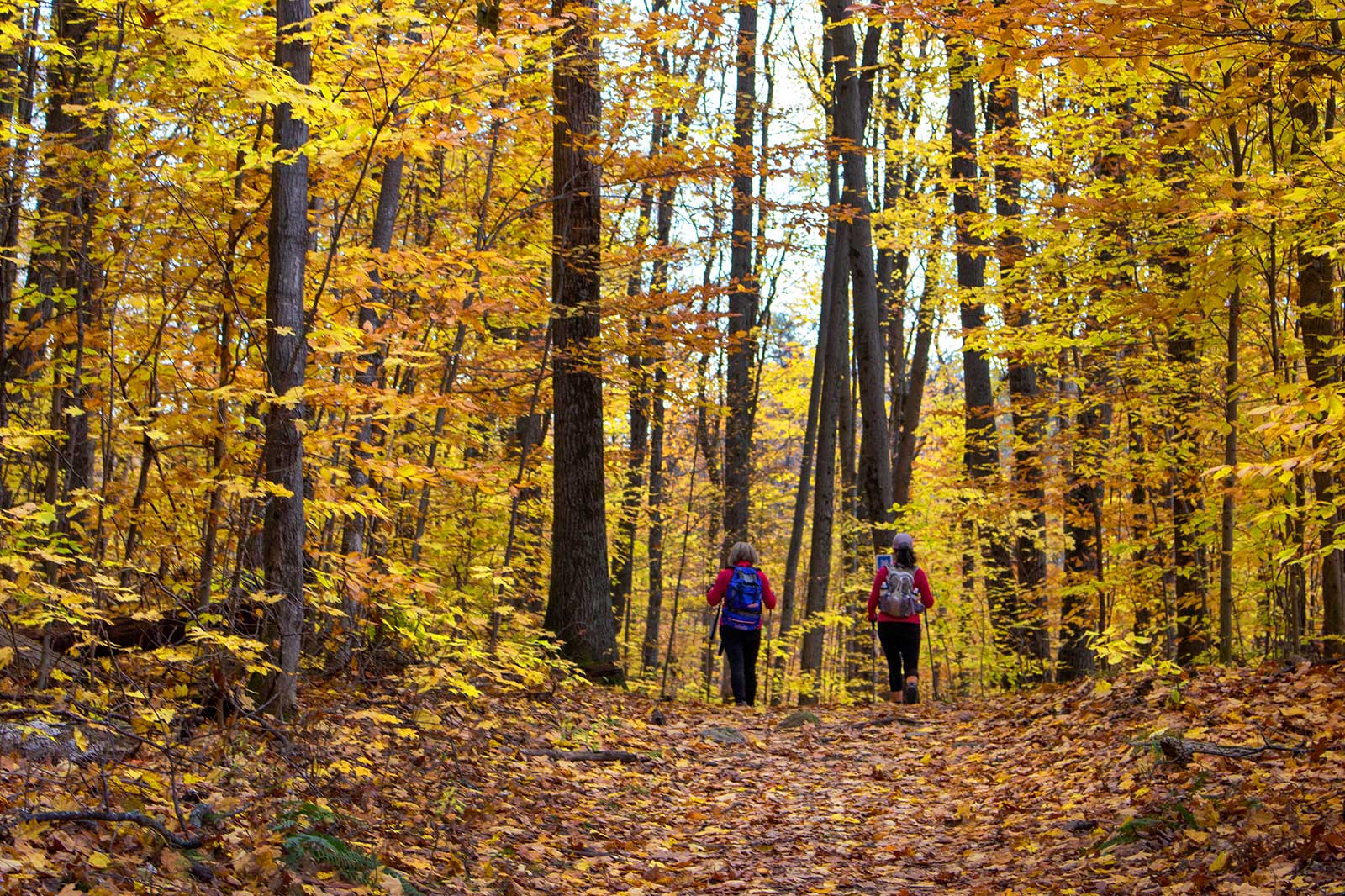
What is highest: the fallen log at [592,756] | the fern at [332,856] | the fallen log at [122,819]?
the fallen log at [122,819]

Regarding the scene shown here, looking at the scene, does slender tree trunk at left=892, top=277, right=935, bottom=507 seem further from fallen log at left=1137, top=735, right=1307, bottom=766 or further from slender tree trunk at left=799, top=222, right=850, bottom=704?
fallen log at left=1137, top=735, right=1307, bottom=766

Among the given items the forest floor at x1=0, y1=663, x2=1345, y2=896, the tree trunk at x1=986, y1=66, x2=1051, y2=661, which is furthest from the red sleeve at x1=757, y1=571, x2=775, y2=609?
the tree trunk at x1=986, y1=66, x2=1051, y2=661

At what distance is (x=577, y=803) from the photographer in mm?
6512

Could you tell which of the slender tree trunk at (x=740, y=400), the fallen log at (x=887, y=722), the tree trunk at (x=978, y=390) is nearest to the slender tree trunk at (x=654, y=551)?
the slender tree trunk at (x=740, y=400)

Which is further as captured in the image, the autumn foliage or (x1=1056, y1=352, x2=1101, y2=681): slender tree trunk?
(x1=1056, y1=352, x2=1101, y2=681): slender tree trunk

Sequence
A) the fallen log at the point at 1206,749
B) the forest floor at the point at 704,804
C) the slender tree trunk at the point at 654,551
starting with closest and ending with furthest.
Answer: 1. the forest floor at the point at 704,804
2. the fallen log at the point at 1206,749
3. the slender tree trunk at the point at 654,551

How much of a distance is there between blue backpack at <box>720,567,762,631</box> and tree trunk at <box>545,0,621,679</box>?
124cm

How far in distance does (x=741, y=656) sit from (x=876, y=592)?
159 centimetres

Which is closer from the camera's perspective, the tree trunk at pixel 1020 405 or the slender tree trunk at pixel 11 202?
the slender tree trunk at pixel 11 202

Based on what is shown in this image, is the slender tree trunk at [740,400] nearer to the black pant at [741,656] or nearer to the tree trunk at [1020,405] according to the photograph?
the tree trunk at [1020,405]

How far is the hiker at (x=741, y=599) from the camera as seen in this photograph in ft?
34.6

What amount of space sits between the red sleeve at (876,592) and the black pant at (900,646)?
190mm

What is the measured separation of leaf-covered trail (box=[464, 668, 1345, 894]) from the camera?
4.69 m

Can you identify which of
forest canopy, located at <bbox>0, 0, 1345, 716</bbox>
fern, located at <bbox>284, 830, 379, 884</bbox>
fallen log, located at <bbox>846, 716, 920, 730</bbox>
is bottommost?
fallen log, located at <bbox>846, 716, 920, 730</bbox>
